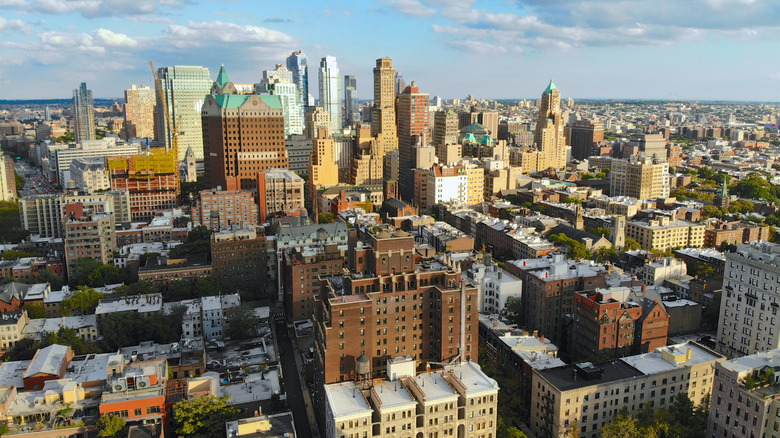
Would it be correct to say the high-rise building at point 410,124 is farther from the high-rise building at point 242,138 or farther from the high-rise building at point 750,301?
the high-rise building at point 750,301

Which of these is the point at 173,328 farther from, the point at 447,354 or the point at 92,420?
the point at 447,354

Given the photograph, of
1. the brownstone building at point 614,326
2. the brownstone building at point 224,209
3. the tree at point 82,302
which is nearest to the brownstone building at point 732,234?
the brownstone building at point 614,326

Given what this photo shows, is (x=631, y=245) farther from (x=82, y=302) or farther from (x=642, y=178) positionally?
(x=82, y=302)

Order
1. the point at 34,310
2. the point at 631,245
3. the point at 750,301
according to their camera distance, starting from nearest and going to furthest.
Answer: the point at 750,301
the point at 34,310
the point at 631,245

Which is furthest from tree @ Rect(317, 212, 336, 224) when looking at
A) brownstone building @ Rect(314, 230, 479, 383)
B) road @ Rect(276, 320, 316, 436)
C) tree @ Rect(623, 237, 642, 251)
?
brownstone building @ Rect(314, 230, 479, 383)

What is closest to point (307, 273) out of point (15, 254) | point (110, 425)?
point (110, 425)

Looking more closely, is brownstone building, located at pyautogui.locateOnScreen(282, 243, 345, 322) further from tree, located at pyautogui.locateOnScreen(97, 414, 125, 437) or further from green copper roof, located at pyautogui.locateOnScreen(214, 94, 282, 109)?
green copper roof, located at pyautogui.locateOnScreen(214, 94, 282, 109)
